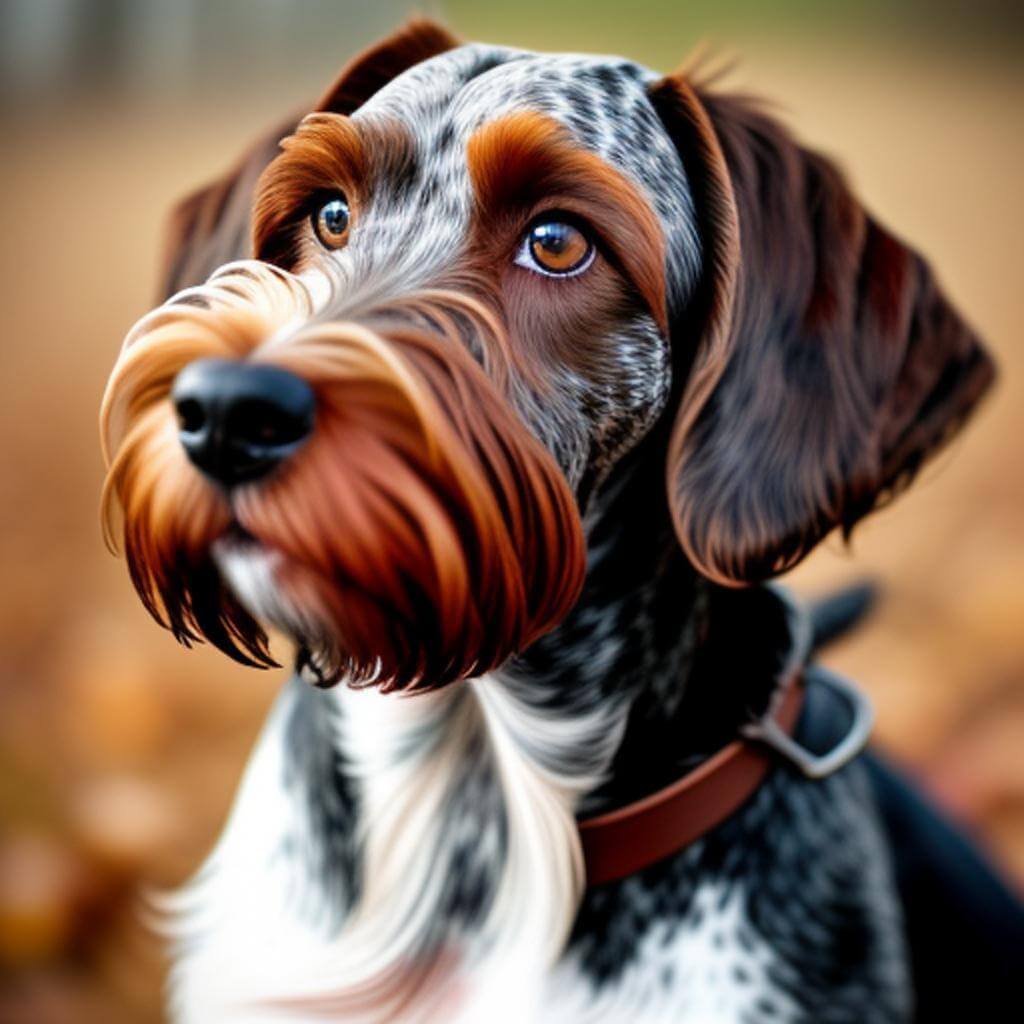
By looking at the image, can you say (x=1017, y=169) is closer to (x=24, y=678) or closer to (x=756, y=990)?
(x=756, y=990)

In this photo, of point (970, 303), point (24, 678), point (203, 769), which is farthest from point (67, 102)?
point (970, 303)

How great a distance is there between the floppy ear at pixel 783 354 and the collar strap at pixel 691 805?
0.30m

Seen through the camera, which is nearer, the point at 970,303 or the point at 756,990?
the point at 756,990

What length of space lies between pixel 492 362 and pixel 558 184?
0.71 ft

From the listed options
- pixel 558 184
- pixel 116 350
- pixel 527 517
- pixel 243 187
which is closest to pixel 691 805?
pixel 527 517

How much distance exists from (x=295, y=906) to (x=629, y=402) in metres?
0.92

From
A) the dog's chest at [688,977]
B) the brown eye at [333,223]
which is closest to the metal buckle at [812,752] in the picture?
the dog's chest at [688,977]

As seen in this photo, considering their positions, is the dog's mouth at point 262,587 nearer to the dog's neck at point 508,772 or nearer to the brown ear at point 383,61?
the dog's neck at point 508,772

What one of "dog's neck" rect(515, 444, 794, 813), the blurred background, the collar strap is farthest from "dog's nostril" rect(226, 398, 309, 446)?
the blurred background

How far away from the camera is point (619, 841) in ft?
5.52

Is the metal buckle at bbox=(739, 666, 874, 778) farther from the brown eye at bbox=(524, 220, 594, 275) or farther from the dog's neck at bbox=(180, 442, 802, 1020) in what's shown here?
the brown eye at bbox=(524, 220, 594, 275)

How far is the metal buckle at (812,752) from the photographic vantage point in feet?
5.71

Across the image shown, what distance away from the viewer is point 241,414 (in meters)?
1.09

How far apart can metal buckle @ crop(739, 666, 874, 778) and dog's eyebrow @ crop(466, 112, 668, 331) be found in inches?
27.1
